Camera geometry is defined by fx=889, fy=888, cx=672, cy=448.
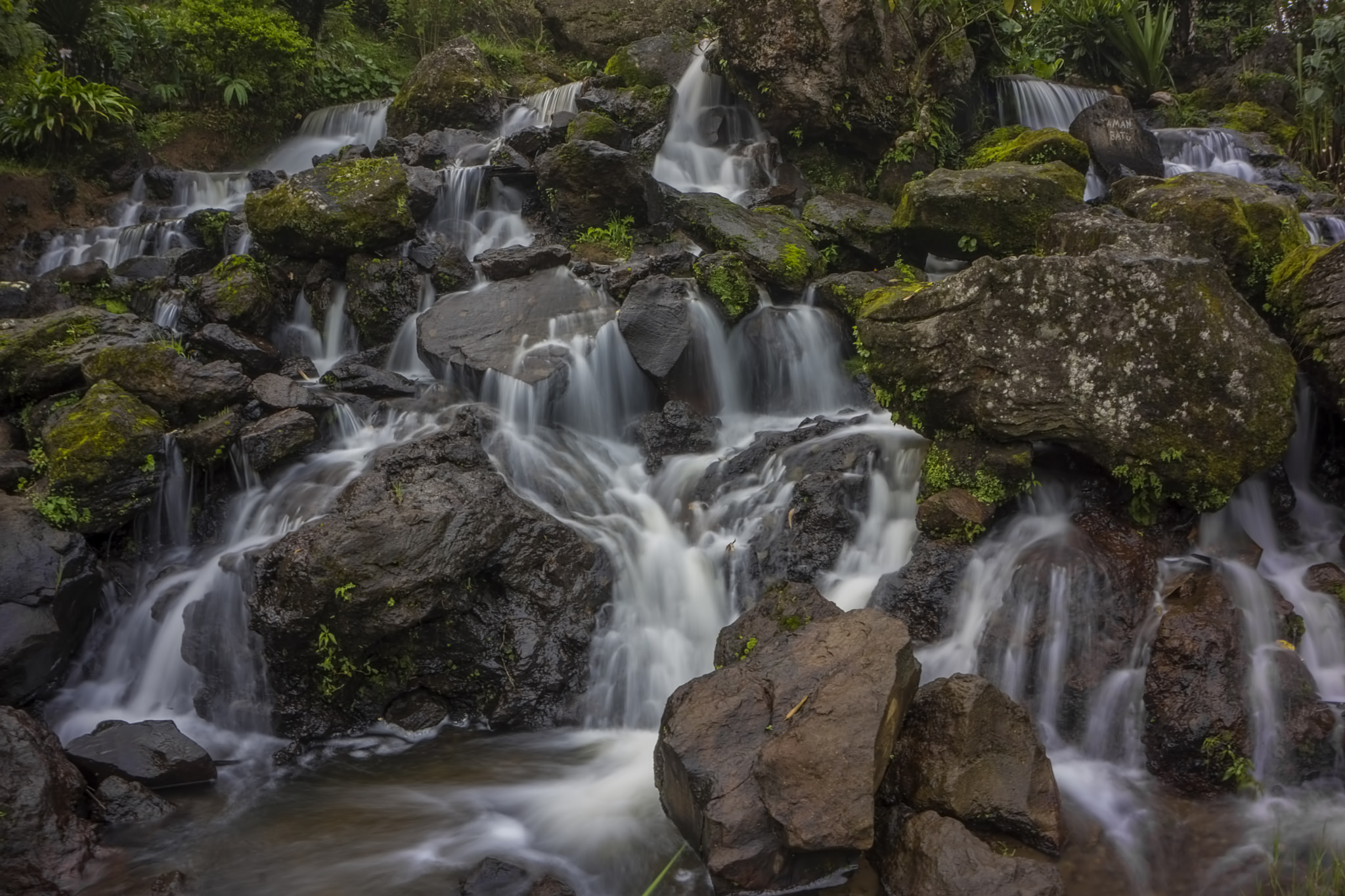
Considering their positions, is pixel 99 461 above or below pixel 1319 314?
below

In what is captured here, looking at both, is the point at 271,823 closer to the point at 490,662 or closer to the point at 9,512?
the point at 490,662

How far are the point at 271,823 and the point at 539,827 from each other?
158cm

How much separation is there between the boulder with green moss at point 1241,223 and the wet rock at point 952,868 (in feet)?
17.3

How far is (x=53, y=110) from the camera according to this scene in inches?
490

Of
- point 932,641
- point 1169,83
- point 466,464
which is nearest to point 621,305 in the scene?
point 466,464

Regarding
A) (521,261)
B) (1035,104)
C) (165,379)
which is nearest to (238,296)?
(165,379)

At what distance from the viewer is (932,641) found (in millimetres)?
5984

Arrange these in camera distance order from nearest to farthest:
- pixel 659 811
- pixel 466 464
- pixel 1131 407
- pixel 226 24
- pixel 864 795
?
pixel 864 795
pixel 659 811
pixel 1131 407
pixel 466 464
pixel 226 24

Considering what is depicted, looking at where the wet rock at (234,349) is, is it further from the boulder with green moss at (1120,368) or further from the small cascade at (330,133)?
the small cascade at (330,133)

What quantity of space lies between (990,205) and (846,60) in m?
3.99

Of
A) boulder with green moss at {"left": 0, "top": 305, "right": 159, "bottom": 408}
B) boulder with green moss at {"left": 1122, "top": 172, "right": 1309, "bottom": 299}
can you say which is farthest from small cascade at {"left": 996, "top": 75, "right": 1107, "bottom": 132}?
boulder with green moss at {"left": 0, "top": 305, "right": 159, "bottom": 408}

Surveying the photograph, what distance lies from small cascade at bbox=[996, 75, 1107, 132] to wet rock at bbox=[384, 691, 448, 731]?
1192cm

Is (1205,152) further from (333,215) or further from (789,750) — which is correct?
(789,750)

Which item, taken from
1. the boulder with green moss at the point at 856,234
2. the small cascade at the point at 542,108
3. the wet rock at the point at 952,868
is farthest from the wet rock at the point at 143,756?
the small cascade at the point at 542,108
